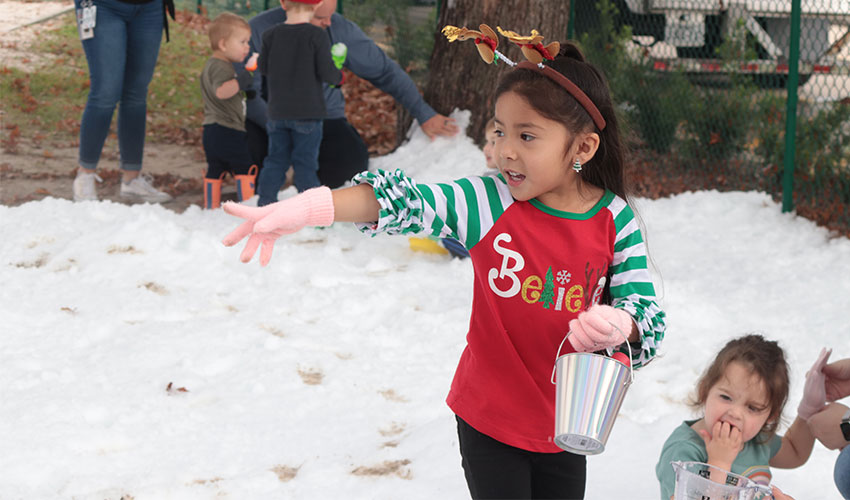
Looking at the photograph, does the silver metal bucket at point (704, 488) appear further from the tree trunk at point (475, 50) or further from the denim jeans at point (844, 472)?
the tree trunk at point (475, 50)

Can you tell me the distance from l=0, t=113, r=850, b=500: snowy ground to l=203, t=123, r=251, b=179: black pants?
0.58 metres

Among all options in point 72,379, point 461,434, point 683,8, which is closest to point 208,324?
point 72,379

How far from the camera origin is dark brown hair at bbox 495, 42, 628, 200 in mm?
2025

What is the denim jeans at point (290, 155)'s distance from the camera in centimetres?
622

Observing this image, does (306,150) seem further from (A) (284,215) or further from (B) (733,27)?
(A) (284,215)

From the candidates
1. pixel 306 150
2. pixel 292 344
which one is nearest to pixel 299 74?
pixel 306 150

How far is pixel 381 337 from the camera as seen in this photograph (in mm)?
4648

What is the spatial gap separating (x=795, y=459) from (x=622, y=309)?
3.95ft

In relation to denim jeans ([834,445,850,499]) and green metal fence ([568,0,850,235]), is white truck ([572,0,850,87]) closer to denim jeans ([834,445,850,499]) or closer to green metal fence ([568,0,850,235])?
green metal fence ([568,0,850,235])

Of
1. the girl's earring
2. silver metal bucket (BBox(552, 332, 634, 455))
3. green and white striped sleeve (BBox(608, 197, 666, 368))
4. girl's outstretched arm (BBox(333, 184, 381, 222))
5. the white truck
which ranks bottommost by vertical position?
silver metal bucket (BBox(552, 332, 634, 455))

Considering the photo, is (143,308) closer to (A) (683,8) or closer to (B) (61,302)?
(B) (61,302)

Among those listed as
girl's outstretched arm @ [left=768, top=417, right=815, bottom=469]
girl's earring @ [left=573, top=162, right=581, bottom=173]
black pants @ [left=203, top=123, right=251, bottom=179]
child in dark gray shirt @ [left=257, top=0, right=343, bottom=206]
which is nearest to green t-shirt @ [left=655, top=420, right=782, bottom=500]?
girl's outstretched arm @ [left=768, top=417, right=815, bottom=469]

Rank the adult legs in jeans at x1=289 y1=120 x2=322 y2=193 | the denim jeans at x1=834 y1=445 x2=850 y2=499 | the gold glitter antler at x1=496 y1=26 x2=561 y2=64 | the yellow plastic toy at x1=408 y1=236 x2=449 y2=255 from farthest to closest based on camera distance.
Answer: the adult legs in jeans at x1=289 y1=120 x2=322 y2=193 → the yellow plastic toy at x1=408 y1=236 x2=449 y2=255 → the denim jeans at x1=834 y1=445 x2=850 y2=499 → the gold glitter antler at x1=496 y1=26 x2=561 y2=64

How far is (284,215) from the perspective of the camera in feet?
5.68
